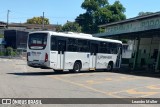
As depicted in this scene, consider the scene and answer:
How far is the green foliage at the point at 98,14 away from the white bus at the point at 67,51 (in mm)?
38640

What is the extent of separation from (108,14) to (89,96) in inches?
2203

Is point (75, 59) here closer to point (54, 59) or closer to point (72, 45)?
point (72, 45)

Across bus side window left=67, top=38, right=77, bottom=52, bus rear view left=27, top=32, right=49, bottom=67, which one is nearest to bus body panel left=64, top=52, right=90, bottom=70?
bus side window left=67, top=38, right=77, bottom=52

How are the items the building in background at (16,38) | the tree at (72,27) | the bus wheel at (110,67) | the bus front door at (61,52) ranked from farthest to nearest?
the tree at (72,27) → the building in background at (16,38) → the bus wheel at (110,67) → the bus front door at (61,52)

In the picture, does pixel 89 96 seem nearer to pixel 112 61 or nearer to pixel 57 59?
pixel 57 59

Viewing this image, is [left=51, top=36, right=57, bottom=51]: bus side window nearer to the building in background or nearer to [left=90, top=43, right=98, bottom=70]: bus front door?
[left=90, top=43, right=98, bottom=70]: bus front door

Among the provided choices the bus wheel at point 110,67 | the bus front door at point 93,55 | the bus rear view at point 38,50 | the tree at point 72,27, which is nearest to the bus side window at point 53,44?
the bus rear view at point 38,50

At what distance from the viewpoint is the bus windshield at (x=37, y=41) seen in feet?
75.6

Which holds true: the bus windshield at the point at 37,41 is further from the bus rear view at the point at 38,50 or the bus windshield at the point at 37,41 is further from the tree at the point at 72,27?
the tree at the point at 72,27

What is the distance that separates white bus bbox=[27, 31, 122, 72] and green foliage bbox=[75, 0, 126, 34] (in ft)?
127

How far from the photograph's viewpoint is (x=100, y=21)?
69.5 m

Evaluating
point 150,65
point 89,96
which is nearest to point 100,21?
point 150,65

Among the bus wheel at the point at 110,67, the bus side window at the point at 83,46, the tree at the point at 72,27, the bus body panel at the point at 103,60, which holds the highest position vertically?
the tree at the point at 72,27

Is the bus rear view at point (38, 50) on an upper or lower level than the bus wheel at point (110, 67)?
upper
